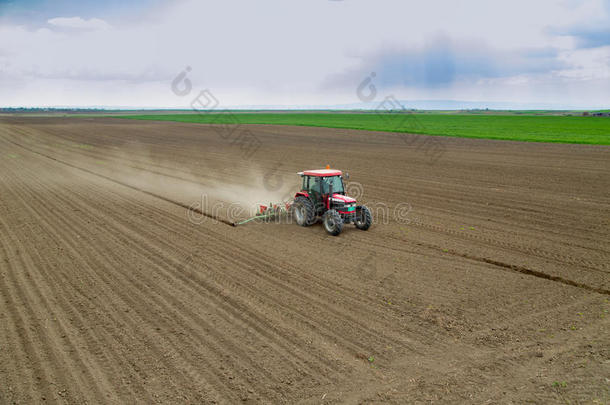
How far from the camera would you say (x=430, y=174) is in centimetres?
2422

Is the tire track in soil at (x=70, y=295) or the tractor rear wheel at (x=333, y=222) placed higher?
the tractor rear wheel at (x=333, y=222)

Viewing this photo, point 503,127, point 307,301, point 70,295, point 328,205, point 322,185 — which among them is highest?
point 503,127

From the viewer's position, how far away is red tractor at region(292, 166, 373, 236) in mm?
13094

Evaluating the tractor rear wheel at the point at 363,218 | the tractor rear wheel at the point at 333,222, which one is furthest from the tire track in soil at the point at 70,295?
the tractor rear wheel at the point at 363,218

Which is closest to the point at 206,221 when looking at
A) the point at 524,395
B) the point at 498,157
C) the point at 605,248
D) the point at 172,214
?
the point at 172,214

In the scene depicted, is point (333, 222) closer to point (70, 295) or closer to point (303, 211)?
point (303, 211)

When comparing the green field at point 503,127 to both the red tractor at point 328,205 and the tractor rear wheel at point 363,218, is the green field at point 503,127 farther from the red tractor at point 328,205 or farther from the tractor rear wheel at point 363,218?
the red tractor at point 328,205

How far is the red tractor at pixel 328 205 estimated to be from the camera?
13094 mm

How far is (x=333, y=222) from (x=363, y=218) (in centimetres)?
121

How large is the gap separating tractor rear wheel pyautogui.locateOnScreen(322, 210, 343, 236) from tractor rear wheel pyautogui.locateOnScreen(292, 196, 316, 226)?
679mm

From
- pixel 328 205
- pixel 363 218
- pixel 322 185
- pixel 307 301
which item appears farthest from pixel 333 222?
pixel 307 301

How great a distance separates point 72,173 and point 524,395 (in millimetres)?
26103

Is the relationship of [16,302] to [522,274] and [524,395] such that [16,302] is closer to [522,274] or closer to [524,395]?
[524,395]

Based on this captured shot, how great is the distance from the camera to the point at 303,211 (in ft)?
45.8
